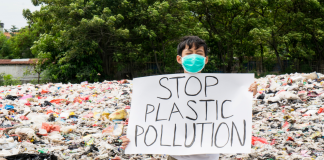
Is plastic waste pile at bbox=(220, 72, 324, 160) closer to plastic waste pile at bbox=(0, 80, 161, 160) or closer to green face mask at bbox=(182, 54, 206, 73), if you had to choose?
green face mask at bbox=(182, 54, 206, 73)

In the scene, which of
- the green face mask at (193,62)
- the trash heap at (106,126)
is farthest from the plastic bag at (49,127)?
the green face mask at (193,62)

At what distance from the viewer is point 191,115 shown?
5.36 ft

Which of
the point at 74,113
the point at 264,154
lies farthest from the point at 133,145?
the point at 74,113

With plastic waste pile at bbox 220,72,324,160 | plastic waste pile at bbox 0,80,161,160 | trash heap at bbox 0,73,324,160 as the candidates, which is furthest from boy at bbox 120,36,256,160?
plastic waste pile at bbox 0,80,161,160

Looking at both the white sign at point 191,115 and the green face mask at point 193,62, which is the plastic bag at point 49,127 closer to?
the white sign at point 191,115

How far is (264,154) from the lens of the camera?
9.42 ft

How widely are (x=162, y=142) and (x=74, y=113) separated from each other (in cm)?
342

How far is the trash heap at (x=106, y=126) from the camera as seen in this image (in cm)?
286

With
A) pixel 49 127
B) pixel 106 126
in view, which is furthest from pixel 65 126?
pixel 106 126

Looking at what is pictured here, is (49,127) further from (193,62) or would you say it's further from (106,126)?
(193,62)

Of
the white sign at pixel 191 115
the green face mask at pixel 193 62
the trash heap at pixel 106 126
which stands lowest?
the trash heap at pixel 106 126

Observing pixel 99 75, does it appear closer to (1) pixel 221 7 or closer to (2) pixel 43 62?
(2) pixel 43 62

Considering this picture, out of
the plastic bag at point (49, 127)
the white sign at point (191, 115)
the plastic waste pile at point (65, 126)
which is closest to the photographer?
the white sign at point (191, 115)

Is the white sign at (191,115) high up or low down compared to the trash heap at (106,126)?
up
